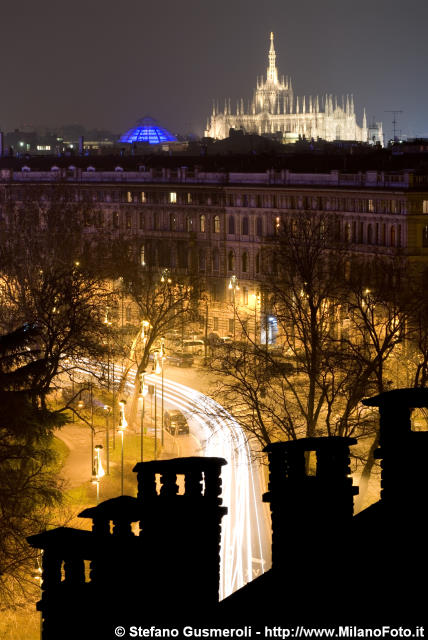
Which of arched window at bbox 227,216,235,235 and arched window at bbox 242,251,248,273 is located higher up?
arched window at bbox 227,216,235,235

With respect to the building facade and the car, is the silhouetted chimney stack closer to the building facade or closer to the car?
the car

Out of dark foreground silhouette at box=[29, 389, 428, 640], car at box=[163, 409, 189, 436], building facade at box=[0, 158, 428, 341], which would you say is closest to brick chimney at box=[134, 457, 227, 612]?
dark foreground silhouette at box=[29, 389, 428, 640]

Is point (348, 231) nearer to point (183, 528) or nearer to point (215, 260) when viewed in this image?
point (215, 260)

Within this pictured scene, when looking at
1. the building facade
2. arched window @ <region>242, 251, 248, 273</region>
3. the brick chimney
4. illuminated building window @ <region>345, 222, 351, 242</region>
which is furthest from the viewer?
arched window @ <region>242, 251, 248, 273</region>

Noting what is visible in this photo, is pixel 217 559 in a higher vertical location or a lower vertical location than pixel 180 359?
higher

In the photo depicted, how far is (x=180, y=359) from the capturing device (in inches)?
2486

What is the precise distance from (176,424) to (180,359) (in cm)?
1581

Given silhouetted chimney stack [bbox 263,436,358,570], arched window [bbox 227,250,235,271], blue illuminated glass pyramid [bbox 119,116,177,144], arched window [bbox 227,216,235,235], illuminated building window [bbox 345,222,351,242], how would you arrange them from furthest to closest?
blue illuminated glass pyramid [bbox 119,116,177,144] → arched window [bbox 227,216,235,235] → arched window [bbox 227,250,235,271] → illuminated building window [bbox 345,222,351,242] → silhouetted chimney stack [bbox 263,436,358,570]

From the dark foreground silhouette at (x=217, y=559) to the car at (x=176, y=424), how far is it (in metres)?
36.4

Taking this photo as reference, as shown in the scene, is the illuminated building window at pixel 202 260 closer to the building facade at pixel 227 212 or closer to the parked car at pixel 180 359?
the building facade at pixel 227 212

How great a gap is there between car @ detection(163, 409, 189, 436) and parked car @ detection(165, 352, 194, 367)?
1388 centimetres

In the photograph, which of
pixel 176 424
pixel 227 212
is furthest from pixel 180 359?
pixel 227 212

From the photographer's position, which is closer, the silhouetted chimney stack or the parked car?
the silhouetted chimney stack

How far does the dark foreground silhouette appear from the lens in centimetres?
930
